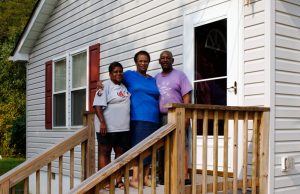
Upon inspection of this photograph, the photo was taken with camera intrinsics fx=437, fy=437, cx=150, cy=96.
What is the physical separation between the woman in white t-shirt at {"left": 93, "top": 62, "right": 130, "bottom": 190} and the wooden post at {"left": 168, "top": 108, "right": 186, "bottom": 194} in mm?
913

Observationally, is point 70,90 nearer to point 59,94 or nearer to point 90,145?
point 59,94

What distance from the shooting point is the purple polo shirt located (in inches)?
175

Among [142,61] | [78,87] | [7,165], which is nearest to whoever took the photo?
[142,61]

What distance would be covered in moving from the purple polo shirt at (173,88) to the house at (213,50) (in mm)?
680

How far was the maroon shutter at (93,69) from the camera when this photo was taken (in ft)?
26.0

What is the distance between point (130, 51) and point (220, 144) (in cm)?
263

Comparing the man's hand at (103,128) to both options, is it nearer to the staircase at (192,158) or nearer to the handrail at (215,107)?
the staircase at (192,158)

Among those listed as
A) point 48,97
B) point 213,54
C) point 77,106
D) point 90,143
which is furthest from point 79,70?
point 213,54

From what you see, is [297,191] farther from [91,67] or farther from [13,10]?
[13,10]

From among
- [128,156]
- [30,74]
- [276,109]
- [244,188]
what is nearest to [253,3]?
[276,109]

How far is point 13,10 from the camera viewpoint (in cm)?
2512

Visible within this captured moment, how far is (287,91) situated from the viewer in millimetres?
4609

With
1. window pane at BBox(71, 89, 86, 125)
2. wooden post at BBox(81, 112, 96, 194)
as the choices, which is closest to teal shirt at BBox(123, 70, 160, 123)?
wooden post at BBox(81, 112, 96, 194)

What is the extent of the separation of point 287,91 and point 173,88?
1.22 metres
